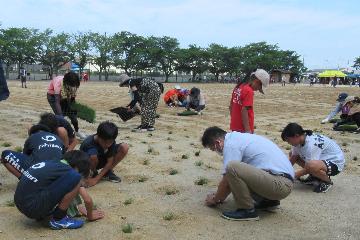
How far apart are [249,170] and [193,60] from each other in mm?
70147

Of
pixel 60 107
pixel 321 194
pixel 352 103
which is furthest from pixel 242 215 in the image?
pixel 352 103

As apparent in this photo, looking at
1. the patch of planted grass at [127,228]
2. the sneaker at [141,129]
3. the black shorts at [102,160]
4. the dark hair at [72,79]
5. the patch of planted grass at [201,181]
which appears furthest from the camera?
the sneaker at [141,129]

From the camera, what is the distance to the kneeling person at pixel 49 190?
164 inches

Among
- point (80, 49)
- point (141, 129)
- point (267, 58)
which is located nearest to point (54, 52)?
point (80, 49)

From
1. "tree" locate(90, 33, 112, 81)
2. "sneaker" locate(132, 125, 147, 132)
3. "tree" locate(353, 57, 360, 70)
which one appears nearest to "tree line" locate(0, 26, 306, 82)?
"tree" locate(90, 33, 112, 81)

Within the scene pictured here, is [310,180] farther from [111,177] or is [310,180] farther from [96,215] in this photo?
[96,215]

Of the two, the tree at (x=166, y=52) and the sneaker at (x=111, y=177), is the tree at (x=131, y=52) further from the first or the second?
the sneaker at (x=111, y=177)

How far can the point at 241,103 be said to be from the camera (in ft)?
19.2

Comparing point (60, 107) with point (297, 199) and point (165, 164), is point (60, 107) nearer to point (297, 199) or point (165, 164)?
point (165, 164)

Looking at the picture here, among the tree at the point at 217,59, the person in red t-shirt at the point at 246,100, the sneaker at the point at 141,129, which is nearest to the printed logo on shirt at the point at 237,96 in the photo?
the person in red t-shirt at the point at 246,100

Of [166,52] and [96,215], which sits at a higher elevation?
[166,52]

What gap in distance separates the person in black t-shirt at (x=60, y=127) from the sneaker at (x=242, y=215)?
2.49 m

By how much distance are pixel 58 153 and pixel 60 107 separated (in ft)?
12.6

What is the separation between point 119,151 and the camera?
5.96 m
